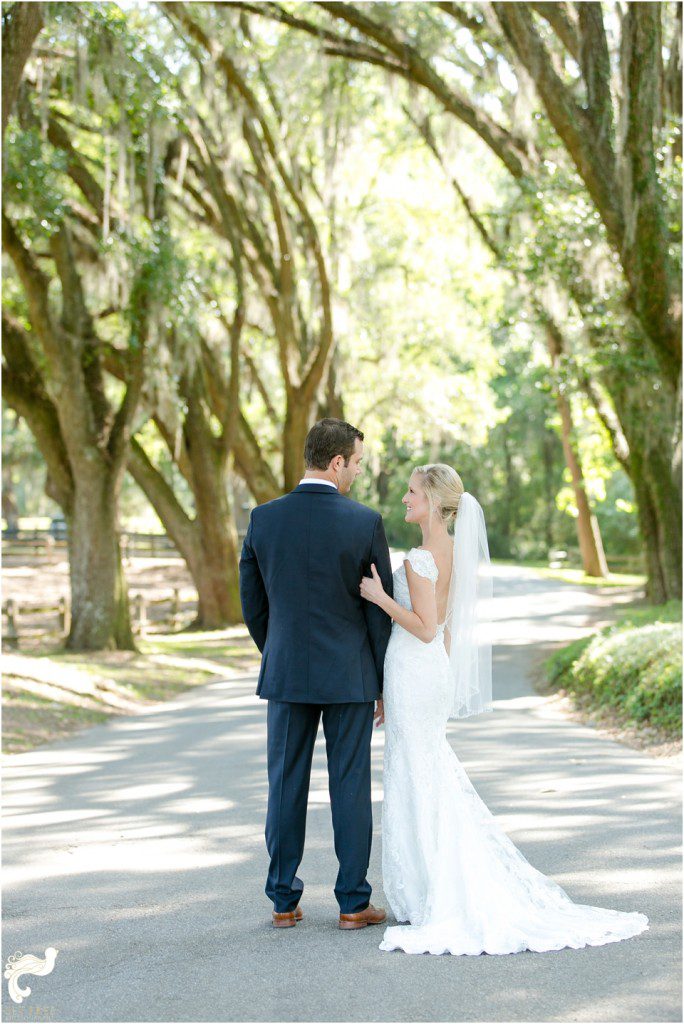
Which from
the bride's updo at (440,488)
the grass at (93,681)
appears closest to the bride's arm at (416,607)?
the bride's updo at (440,488)

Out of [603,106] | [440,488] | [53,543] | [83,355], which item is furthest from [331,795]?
[53,543]

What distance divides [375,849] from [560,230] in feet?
40.0

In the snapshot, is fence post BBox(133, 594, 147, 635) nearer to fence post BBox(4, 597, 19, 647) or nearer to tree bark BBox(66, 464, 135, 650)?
fence post BBox(4, 597, 19, 647)

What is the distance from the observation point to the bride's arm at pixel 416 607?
5.20 m

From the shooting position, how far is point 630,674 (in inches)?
457

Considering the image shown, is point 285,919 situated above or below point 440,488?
below

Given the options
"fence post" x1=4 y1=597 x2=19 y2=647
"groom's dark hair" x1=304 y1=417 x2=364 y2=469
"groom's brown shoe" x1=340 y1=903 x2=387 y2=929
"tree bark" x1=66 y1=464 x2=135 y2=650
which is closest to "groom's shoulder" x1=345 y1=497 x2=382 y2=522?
"groom's dark hair" x1=304 y1=417 x2=364 y2=469

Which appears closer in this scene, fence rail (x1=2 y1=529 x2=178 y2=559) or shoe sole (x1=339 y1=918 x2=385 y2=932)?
shoe sole (x1=339 y1=918 x2=385 y2=932)

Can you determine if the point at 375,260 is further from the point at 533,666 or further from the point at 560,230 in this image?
the point at 533,666

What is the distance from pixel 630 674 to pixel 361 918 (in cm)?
714

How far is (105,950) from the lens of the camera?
4777 mm

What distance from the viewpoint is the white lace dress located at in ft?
15.6

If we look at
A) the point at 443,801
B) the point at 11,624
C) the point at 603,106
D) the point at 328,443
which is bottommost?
the point at 11,624

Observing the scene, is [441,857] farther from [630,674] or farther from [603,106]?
[603,106]
